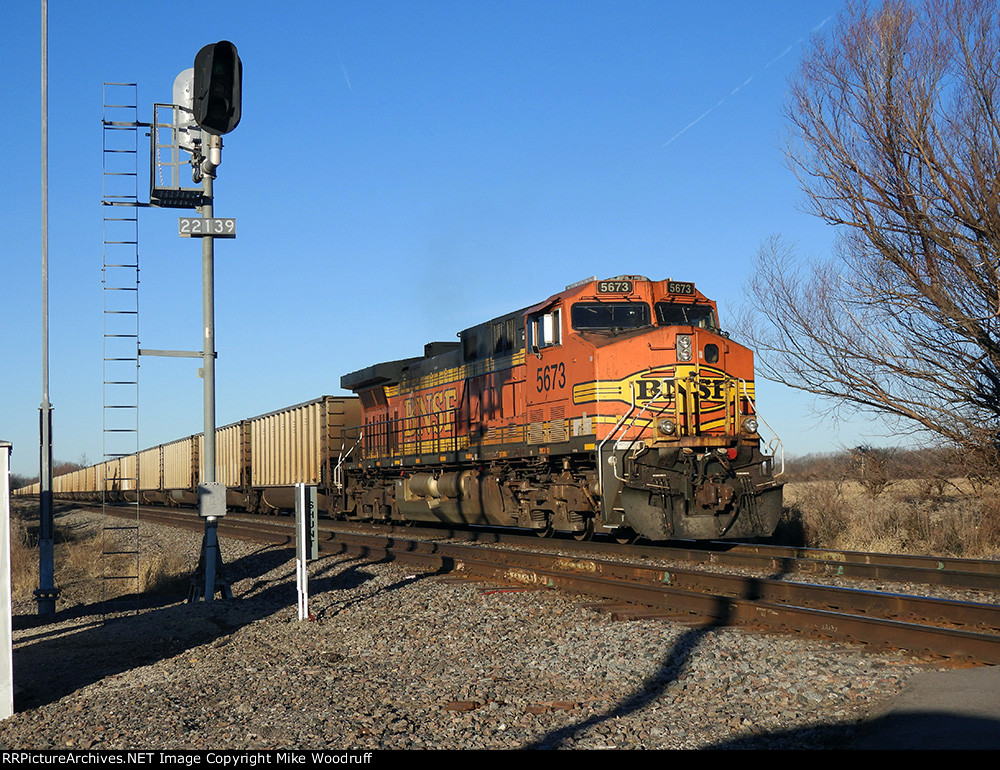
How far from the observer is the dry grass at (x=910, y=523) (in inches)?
561

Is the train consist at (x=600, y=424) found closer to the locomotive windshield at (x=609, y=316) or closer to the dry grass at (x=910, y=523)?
the locomotive windshield at (x=609, y=316)

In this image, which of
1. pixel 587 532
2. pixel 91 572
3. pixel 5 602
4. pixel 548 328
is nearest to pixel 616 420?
pixel 548 328

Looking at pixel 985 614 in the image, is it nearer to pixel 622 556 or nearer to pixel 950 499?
pixel 622 556

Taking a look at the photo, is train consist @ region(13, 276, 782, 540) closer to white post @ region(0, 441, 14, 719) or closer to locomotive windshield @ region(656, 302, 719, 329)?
locomotive windshield @ region(656, 302, 719, 329)

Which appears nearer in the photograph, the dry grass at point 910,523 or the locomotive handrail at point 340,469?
the dry grass at point 910,523

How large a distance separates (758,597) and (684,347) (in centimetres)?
473

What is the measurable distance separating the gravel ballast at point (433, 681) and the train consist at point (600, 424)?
10.9 ft

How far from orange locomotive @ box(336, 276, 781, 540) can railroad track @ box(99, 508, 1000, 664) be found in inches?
31.2

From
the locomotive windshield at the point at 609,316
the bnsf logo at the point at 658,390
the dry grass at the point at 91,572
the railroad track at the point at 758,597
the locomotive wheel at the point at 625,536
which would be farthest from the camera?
the locomotive wheel at the point at 625,536

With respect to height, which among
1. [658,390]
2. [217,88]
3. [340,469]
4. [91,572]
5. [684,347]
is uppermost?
[217,88]

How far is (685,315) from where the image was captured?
14336mm

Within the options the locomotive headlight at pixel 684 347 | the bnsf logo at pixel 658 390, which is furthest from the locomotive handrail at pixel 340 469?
the locomotive headlight at pixel 684 347

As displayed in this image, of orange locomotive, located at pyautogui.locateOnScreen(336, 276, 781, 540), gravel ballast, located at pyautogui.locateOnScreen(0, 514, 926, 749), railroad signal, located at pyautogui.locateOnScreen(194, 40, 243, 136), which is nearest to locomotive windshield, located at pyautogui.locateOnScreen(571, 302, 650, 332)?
orange locomotive, located at pyautogui.locateOnScreen(336, 276, 781, 540)

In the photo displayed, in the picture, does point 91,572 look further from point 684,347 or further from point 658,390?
point 684,347
